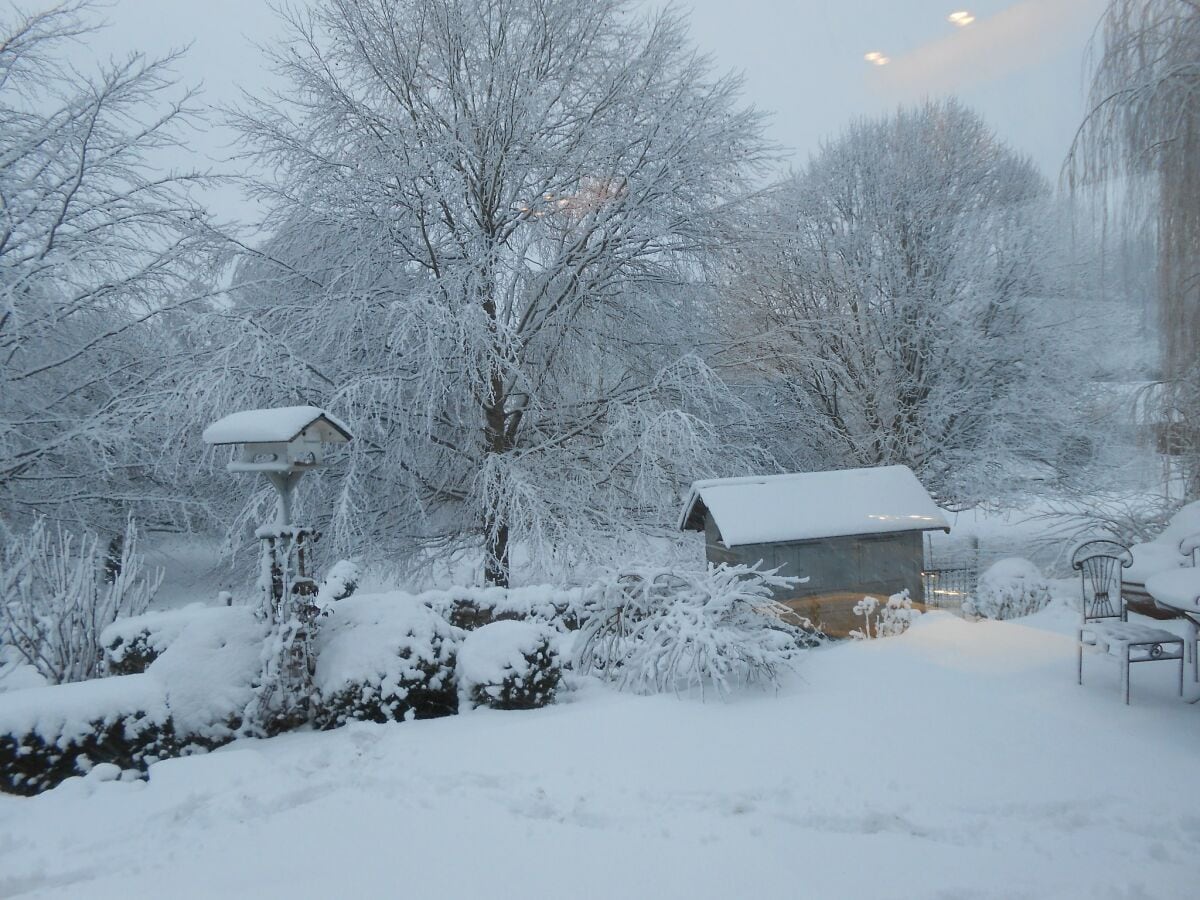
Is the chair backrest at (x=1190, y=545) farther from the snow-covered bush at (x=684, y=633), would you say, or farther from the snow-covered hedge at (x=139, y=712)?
the snow-covered hedge at (x=139, y=712)

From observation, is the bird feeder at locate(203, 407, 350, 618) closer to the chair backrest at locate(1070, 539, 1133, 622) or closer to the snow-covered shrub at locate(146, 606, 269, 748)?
the snow-covered shrub at locate(146, 606, 269, 748)

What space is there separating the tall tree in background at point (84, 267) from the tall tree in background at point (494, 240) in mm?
1079

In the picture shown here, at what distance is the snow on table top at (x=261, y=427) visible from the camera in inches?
180

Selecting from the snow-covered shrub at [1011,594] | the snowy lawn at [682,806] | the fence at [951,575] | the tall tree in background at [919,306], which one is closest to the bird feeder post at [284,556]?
the snowy lawn at [682,806]

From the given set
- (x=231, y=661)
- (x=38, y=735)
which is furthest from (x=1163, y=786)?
(x=38, y=735)

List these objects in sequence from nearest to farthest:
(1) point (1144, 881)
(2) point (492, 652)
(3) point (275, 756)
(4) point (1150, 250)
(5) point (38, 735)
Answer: (1) point (1144, 881) < (5) point (38, 735) < (3) point (275, 756) < (2) point (492, 652) < (4) point (1150, 250)

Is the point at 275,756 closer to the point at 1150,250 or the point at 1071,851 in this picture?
the point at 1071,851

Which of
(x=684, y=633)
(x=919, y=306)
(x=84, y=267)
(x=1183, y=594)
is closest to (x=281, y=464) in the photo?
(x=684, y=633)

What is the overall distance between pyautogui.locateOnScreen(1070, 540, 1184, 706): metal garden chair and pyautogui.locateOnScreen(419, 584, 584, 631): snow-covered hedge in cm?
361

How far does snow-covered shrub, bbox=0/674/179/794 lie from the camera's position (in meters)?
3.69

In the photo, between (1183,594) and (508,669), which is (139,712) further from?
(1183,594)

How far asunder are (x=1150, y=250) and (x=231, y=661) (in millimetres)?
6933

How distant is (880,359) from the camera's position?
12.5 metres

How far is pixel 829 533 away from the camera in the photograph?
712 cm
